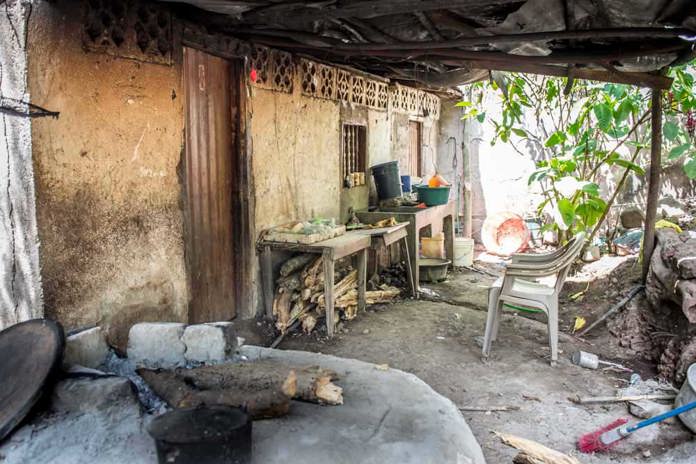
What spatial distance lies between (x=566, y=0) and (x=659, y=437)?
2.95m

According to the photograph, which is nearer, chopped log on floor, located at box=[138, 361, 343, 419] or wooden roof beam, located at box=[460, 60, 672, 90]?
chopped log on floor, located at box=[138, 361, 343, 419]

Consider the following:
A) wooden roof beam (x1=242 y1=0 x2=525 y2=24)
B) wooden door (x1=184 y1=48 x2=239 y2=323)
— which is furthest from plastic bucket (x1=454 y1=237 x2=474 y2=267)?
wooden roof beam (x1=242 y1=0 x2=525 y2=24)

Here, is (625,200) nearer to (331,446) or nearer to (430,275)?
(430,275)

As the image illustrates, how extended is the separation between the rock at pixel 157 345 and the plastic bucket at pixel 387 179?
5041mm

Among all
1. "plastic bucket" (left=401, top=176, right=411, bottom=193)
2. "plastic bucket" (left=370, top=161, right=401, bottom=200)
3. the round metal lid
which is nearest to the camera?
the round metal lid

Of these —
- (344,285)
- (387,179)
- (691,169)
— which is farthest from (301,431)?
(387,179)

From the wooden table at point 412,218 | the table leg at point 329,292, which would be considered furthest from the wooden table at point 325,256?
the wooden table at point 412,218

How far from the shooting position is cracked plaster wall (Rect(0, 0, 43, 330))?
3.37 meters

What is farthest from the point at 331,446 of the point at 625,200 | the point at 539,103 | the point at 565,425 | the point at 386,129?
the point at 625,200

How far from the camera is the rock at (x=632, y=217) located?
31.4 ft

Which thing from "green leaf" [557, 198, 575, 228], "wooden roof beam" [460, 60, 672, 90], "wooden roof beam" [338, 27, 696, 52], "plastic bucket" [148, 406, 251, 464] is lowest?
"plastic bucket" [148, 406, 251, 464]

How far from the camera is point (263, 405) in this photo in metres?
2.70

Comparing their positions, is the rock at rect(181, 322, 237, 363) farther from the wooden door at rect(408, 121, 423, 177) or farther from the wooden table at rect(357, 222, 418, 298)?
the wooden door at rect(408, 121, 423, 177)

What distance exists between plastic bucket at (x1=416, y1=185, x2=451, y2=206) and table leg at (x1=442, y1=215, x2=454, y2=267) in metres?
1.04
